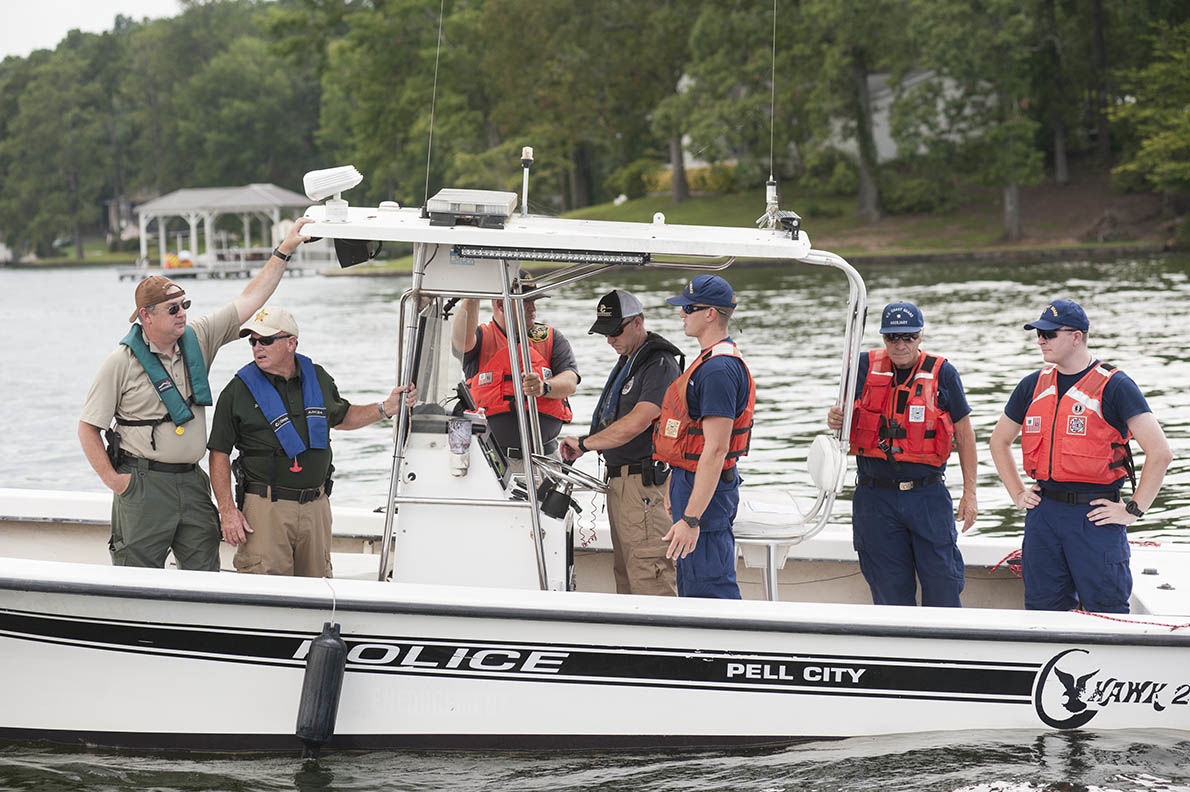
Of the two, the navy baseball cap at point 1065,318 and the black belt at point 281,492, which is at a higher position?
the navy baseball cap at point 1065,318

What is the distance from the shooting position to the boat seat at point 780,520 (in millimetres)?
5223

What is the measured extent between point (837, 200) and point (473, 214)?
132 feet

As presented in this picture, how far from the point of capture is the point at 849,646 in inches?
199

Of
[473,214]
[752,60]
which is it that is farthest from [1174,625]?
[752,60]

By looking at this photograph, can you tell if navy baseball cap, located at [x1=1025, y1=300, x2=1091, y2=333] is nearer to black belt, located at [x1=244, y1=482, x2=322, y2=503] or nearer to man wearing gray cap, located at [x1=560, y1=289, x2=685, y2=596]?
man wearing gray cap, located at [x1=560, y1=289, x2=685, y2=596]

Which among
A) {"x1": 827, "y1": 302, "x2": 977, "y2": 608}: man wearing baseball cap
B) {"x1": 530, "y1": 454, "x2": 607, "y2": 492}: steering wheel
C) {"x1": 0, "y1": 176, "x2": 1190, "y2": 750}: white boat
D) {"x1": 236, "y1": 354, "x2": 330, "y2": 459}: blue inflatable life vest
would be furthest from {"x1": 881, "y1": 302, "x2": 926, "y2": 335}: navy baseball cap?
{"x1": 236, "y1": 354, "x2": 330, "y2": 459}: blue inflatable life vest

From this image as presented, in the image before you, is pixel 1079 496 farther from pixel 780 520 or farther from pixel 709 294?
pixel 709 294

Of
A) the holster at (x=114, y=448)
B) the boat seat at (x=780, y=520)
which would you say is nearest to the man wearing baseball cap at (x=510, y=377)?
the boat seat at (x=780, y=520)

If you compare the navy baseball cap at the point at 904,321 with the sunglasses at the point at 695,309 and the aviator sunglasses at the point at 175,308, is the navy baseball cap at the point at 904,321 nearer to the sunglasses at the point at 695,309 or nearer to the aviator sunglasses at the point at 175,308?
the sunglasses at the point at 695,309

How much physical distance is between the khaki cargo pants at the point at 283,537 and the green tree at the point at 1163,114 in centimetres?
3440

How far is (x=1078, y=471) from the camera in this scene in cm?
517

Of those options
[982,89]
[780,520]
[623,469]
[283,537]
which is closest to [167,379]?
[283,537]

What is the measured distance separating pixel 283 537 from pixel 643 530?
1507mm

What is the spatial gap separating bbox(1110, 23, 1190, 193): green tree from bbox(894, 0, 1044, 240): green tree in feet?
8.99
